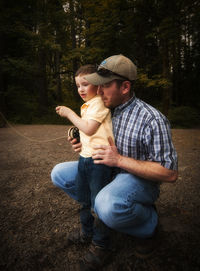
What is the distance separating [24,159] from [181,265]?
13.0ft

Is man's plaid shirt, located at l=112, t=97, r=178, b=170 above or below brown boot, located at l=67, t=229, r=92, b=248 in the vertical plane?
above

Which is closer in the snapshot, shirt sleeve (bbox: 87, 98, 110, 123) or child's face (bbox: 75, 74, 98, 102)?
shirt sleeve (bbox: 87, 98, 110, 123)

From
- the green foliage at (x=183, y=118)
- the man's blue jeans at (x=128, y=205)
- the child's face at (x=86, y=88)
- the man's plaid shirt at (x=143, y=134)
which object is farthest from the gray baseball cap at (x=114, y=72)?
the green foliage at (x=183, y=118)

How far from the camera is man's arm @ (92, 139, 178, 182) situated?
1.54 m

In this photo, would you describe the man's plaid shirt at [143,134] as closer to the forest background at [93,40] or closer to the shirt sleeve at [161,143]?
the shirt sleeve at [161,143]

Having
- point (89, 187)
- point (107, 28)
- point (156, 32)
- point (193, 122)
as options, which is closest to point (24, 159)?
point (89, 187)

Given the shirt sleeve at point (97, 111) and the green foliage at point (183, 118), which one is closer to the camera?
the shirt sleeve at point (97, 111)

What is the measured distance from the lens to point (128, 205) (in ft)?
5.09

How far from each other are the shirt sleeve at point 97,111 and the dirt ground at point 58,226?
51.0 inches

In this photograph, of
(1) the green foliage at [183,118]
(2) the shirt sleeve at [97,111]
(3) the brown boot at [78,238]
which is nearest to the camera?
(2) the shirt sleeve at [97,111]

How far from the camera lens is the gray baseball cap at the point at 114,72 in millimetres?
1657

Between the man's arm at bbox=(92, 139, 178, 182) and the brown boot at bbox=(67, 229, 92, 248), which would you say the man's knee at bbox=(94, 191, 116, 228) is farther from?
the brown boot at bbox=(67, 229, 92, 248)

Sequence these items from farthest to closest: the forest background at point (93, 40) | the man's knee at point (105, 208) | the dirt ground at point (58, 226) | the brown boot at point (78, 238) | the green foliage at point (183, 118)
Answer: the green foliage at point (183, 118), the forest background at point (93, 40), the brown boot at point (78, 238), the dirt ground at point (58, 226), the man's knee at point (105, 208)

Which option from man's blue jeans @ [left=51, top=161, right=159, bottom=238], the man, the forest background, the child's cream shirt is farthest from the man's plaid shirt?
the forest background
